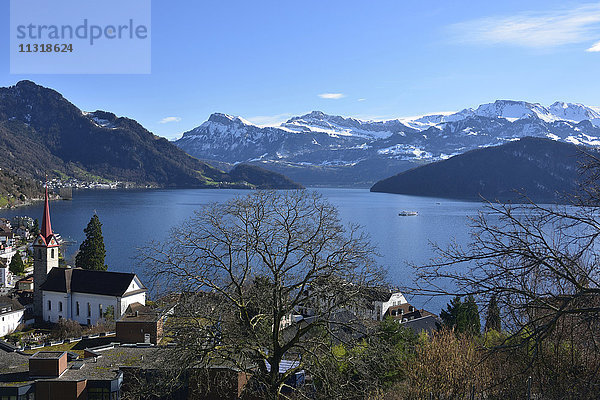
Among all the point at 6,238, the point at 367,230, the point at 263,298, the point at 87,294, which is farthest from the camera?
the point at 367,230

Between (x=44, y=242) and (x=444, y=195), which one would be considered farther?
(x=444, y=195)

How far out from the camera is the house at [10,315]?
107 feet

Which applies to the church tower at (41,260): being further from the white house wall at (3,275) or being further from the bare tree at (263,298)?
the bare tree at (263,298)

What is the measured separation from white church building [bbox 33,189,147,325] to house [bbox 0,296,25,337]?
187cm

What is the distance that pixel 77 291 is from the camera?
35.8m

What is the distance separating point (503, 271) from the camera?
14.9 ft

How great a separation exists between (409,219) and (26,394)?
299ft

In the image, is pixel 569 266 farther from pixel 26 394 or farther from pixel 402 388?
pixel 26 394

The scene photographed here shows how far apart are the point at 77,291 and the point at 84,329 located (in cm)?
361

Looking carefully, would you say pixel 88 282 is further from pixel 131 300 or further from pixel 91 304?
pixel 131 300

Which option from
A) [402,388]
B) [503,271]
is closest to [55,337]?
[402,388]

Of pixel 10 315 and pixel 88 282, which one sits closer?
pixel 10 315

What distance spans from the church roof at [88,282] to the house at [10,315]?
2132mm

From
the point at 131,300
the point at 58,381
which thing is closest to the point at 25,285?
the point at 131,300
